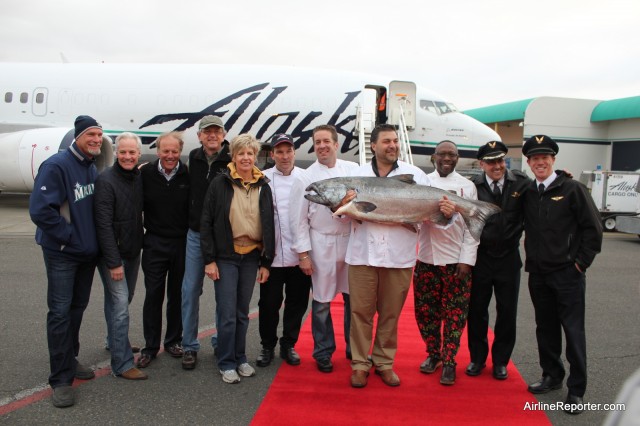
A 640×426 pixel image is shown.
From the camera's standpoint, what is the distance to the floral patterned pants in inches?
159

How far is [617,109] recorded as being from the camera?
25797 mm

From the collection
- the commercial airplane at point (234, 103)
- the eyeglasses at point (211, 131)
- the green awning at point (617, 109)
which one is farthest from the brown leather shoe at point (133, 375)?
the green awning at point (617, 109)

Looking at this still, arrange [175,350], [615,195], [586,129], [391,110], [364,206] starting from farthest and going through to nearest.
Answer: [586,129] < [391,110] < [615,195] < [175,350] < [364,206]

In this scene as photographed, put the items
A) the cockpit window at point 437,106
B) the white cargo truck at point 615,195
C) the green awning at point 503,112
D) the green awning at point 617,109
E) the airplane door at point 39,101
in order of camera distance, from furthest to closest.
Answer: the green awning at point 503,112 < the green awning at point 617,109 < the airplane door at point 39,101 < the cockpit window at point 437,106 < the white cargo truck at point 615,195

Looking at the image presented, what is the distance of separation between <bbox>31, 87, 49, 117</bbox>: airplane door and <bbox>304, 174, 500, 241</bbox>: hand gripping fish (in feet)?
46.3

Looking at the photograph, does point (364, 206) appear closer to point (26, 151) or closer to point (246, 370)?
point (246, 370)

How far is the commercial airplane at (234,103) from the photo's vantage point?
14.2 m

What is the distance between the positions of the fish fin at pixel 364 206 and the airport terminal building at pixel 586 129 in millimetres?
24556

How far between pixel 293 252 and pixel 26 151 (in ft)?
36.3

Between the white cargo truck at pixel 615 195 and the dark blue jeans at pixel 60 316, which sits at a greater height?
the white cargo truck at pixel 615 195

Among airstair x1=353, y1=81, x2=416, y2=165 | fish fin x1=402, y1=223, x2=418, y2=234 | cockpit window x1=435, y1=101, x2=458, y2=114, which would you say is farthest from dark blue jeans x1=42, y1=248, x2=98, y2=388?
cockpit window x1=435, y1=101, x2=458, y2=114

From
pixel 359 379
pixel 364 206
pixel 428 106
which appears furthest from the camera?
pixel 428 106

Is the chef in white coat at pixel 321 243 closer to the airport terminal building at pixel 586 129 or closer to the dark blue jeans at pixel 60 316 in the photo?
the dark blue jeans at pixel 60 316

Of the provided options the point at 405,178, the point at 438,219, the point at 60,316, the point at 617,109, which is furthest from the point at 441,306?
the point at 617,109
